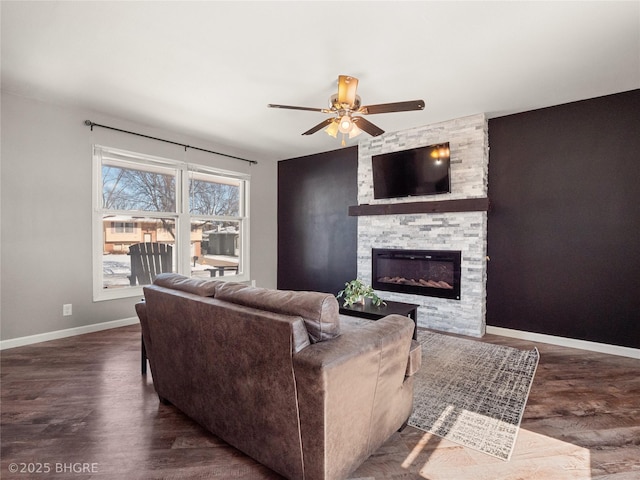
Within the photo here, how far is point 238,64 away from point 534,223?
3423 mm

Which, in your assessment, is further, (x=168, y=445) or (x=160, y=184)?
(x=160, y=184)

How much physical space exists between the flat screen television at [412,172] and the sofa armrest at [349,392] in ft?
8.91

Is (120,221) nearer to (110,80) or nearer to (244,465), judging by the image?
(110,80)

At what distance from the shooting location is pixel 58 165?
3.53m

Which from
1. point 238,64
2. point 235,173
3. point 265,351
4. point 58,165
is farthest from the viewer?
point 235,173

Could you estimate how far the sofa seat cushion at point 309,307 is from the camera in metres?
1.36

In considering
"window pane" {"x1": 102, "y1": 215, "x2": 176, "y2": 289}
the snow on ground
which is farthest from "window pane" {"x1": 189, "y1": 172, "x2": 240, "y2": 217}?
the snow on ground

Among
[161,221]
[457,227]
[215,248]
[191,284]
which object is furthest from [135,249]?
[457,227]

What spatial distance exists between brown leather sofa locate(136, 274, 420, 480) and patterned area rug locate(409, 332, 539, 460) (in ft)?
1.12

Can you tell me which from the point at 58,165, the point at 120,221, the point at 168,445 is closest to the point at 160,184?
the point at 120,221

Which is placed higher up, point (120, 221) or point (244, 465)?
point (120, 221)

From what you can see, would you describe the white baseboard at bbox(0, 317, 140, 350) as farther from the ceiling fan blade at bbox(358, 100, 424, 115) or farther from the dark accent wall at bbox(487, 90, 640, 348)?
the dark accent wall at bbox(487, 90, 640, 348)

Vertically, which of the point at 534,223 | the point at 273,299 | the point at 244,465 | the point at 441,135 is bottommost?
the point at 244,465

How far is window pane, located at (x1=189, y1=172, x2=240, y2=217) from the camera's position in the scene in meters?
4.82
